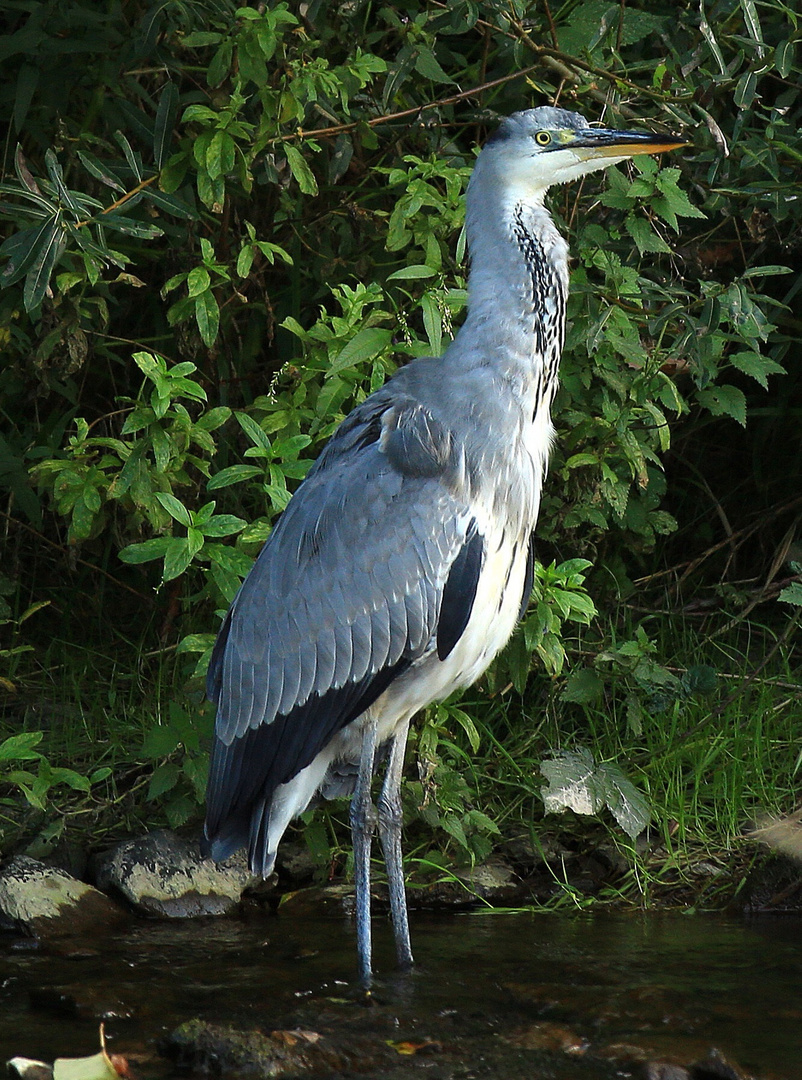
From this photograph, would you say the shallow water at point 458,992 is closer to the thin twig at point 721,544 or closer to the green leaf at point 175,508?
the green leaf at point 175,508

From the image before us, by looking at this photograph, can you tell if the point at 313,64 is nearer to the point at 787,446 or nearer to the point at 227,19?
the point at 227,19

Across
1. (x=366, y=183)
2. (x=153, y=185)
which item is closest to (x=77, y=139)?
(x=153, y=185)

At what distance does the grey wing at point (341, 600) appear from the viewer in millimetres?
3826

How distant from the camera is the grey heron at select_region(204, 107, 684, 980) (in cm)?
385

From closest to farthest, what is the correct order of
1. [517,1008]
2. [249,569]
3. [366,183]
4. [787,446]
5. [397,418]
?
[517,1008] < [397,418] < [249,569] < [366,183] < [787,446]

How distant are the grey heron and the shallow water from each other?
0.90 ft

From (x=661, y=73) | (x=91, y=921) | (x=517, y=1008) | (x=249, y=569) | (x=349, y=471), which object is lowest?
(x=91, y=921)

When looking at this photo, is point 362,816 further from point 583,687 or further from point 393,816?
point 583,687

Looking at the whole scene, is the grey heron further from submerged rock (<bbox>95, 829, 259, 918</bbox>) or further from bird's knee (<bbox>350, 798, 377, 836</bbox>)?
submerged rock (<bbox>95, 829, 259, 918</bbox>)

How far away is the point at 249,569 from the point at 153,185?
4.26 ft

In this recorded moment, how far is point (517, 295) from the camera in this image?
3.92 metres

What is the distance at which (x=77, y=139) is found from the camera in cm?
475

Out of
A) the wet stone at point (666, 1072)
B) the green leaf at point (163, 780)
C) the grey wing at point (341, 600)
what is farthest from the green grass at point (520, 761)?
the wet stone at point (666, 1072)

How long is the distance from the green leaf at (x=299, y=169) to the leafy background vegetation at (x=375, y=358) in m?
0.01
